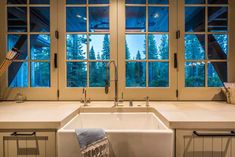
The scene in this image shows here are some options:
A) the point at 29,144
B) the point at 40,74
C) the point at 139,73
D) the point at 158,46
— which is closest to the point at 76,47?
the point at 40,74

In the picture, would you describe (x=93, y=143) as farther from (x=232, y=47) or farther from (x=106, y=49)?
(x=232, y=47)

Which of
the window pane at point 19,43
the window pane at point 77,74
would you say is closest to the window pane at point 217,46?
the window pane at point 77,74

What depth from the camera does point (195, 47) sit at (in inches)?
88.0

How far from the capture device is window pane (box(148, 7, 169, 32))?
2227 millimetres

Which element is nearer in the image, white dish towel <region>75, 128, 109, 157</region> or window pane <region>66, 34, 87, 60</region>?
white dish towel <region>75, 128, 109, 157</region>

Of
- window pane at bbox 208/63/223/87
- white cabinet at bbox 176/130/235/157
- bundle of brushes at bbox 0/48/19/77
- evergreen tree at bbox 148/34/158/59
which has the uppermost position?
evergreen tree at bbox 148/34/158/59

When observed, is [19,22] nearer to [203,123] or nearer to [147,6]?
[147,6]

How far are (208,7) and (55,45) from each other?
1.74 meters

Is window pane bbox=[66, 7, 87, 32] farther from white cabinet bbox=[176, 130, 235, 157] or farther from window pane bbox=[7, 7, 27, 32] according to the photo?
white cabinet bbox=[176, 130, 235, 157]

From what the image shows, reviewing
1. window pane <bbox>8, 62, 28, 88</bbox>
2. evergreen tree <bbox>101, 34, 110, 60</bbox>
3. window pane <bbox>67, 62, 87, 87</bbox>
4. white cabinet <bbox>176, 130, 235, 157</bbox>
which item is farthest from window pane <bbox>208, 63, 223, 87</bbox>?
window pane <bbox>8, 62, 28, 88</bbox>

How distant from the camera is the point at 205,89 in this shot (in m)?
2.20

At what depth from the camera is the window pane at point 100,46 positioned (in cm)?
223

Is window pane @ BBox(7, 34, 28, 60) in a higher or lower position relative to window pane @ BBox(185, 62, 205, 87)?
higher

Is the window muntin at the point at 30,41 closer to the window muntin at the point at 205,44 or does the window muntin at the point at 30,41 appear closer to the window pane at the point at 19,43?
the window pane at the point at 19,43
